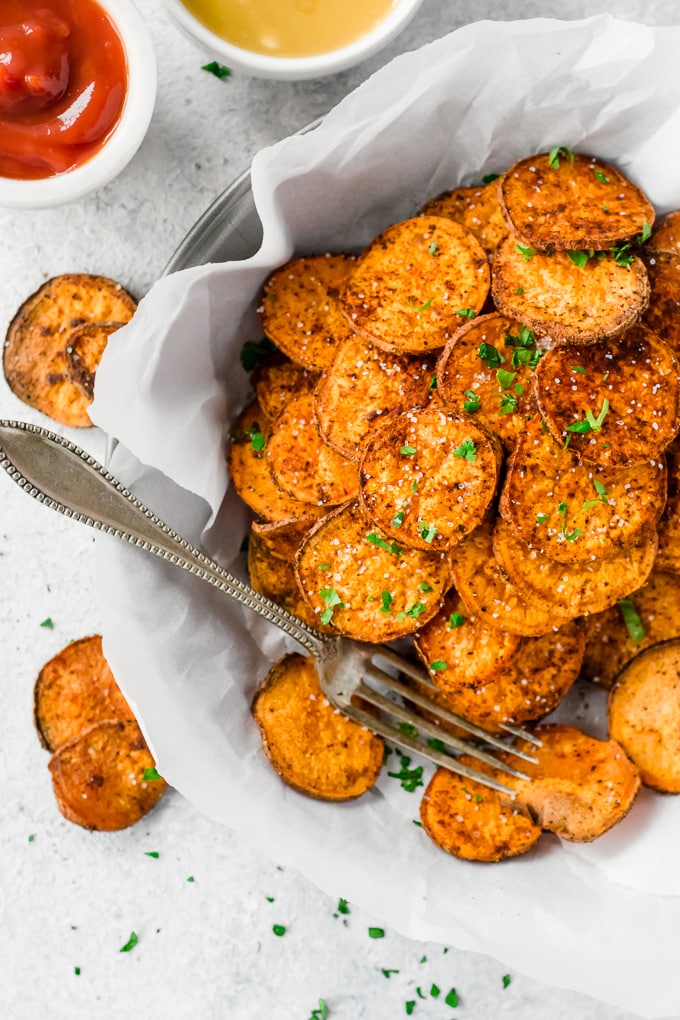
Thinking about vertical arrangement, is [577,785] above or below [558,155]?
below

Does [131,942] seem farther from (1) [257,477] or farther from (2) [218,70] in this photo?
(2) [218,70]

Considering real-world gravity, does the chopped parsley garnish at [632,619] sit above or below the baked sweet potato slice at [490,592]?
below

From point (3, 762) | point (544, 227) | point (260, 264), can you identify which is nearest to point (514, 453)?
point (544, 227)

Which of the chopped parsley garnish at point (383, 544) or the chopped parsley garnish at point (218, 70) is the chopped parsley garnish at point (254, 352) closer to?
the chopped parsley garnish at point (383, 544)

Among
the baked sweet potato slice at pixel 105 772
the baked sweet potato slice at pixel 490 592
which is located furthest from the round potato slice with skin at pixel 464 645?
the baked sweet potato slice at pixel 105 772

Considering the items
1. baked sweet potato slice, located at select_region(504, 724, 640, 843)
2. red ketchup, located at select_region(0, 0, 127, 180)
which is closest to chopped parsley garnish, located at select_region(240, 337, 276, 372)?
red ketchup, located at select_region(0, 0, 127, 180)

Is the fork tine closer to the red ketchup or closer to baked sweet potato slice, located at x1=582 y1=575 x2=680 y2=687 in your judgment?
baked sweet potato slice, located at x1=582 y1=575 x2=680 y2=687

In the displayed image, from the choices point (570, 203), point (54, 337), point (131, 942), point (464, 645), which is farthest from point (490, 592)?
point (131, 942)
